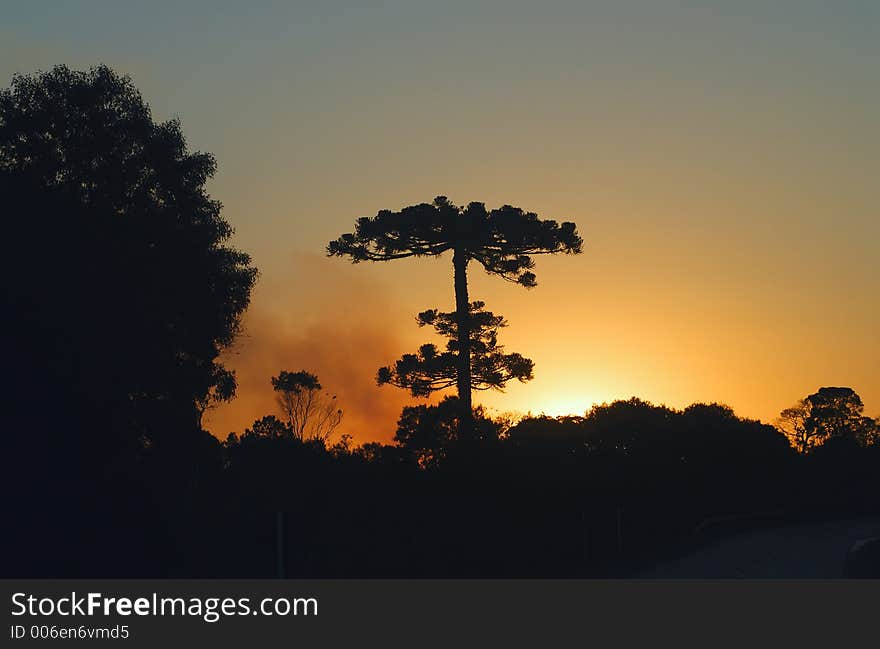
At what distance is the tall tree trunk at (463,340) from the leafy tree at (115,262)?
21108 millimetres

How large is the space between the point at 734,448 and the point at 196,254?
50724 millimetres

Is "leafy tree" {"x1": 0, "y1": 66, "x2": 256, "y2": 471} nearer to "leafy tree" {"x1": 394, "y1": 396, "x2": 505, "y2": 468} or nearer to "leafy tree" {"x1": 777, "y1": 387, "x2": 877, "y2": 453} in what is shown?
"leafy tree" {"x1": 394, "y1": 396, "x2": 505, "y2": 468}

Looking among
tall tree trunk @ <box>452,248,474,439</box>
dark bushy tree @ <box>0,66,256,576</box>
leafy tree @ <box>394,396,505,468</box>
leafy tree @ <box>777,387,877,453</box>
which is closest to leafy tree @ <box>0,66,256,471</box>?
dark bushy tree @ <box>0,66,256,576</box>

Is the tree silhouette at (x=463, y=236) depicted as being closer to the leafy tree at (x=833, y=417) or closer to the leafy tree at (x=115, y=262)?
the leafy tree at (x=115, y=262)

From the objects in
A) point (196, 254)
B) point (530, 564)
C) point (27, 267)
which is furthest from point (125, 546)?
point (530, 564)

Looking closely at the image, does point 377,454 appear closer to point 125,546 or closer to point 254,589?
point 125,546

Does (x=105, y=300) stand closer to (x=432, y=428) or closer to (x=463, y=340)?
(x=432, y=428)

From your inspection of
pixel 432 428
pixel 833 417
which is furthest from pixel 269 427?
pixel 833 417

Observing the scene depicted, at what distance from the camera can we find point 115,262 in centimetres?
2564

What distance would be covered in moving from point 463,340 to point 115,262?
3074 centimetres

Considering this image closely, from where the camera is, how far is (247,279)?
3244 cm

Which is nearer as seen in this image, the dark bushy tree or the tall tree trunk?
the dark bushy tree

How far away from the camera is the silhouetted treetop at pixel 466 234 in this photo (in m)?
56.6

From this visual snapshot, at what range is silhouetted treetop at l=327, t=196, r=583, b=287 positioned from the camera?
56625mm
